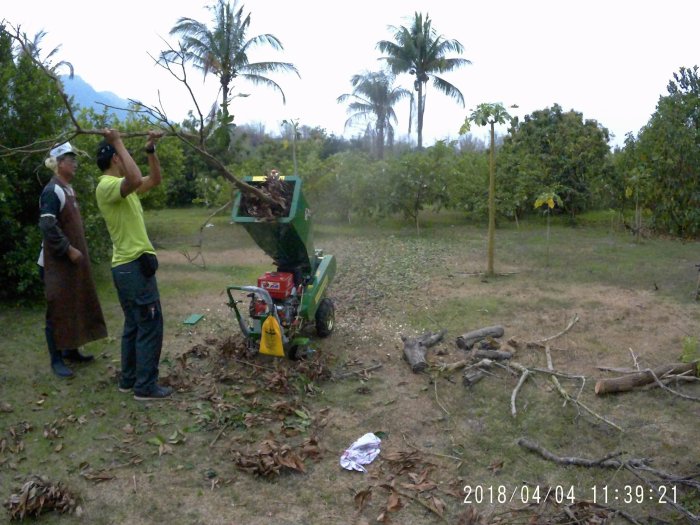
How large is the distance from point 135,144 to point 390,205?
651 cm

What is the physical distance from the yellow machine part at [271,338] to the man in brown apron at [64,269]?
61.2 inches

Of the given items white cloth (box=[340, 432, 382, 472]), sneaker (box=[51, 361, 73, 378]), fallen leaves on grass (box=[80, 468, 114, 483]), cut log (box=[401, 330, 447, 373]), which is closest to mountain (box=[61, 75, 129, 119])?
sneaker (box=[51, 361, 73, 378])

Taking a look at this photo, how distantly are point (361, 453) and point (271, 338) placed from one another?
1.46m

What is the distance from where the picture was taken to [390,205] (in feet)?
51.2

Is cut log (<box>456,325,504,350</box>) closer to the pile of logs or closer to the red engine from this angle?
the pile of logs

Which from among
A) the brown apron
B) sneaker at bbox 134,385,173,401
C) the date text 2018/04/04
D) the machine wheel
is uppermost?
the brown apron

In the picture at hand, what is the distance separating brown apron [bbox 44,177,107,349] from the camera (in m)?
5.35

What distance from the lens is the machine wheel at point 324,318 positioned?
21.5 ft

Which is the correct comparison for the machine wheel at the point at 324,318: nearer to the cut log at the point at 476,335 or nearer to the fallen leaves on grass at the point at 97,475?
the cut log at the point at 476,335

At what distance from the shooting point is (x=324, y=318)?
6574 millimetres

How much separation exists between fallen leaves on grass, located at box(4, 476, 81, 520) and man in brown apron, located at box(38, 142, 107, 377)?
193 cm

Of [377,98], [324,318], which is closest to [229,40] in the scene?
[377,98]

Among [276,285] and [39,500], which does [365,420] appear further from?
[39,500]

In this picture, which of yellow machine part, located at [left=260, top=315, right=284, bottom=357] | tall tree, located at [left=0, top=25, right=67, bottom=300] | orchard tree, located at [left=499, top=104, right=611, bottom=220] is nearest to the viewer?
yellow machine part, located at [left=260, top=315, right=284, bottom=357]
